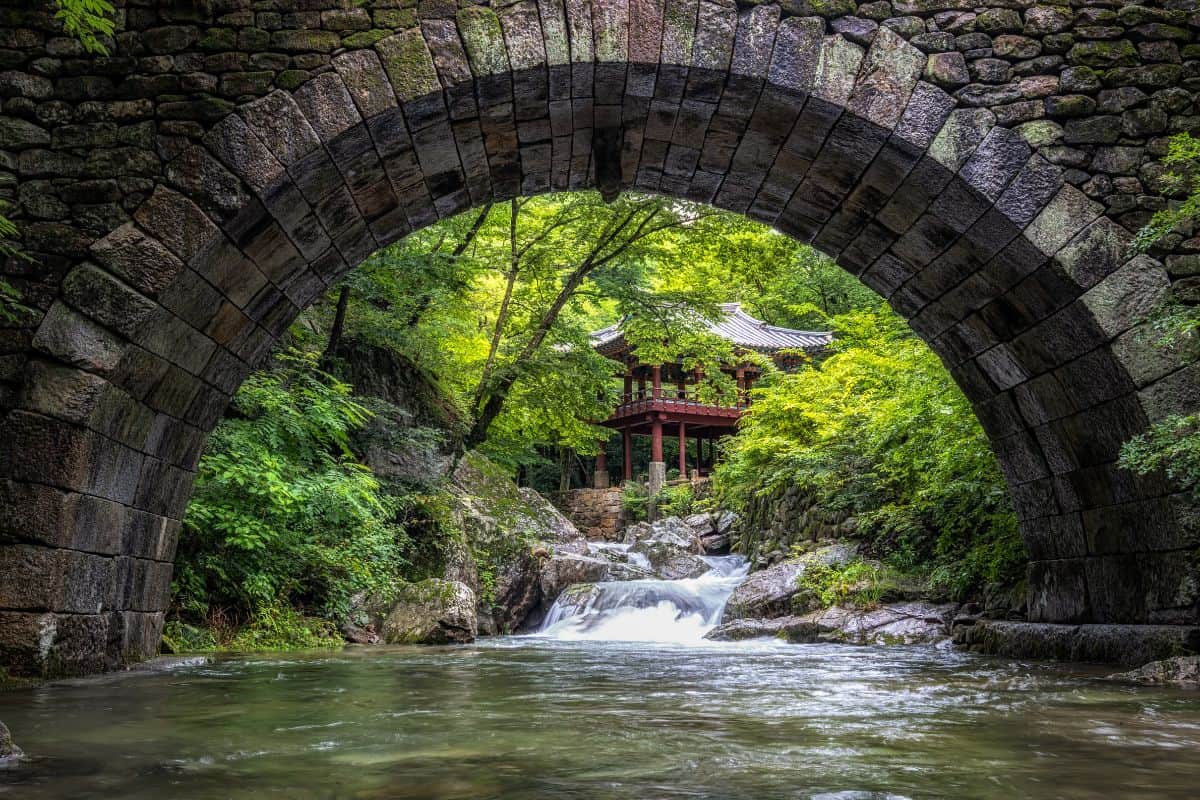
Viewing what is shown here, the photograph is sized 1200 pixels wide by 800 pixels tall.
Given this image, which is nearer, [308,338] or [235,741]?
[235,741]

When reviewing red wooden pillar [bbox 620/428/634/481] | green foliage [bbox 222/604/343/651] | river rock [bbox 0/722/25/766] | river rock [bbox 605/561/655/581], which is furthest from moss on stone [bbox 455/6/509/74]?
red wooden pillar [bbox 620/428/634/481]

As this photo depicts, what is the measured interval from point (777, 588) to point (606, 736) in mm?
9057

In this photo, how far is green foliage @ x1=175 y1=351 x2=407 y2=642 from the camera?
8.20 meters

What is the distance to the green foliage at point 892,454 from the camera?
8.61 metres

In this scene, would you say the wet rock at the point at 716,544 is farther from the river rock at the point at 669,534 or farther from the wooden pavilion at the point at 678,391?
the wooden pavilion at the point at 678,391

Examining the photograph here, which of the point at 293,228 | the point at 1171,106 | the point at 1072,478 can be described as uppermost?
the point at 1171,106

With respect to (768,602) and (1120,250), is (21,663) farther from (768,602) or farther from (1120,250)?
(768,602)

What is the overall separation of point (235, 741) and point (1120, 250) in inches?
194

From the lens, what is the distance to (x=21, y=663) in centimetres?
464

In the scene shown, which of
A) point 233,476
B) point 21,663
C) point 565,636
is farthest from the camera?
point 565,636

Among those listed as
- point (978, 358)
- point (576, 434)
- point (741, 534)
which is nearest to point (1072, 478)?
point (978, 358)

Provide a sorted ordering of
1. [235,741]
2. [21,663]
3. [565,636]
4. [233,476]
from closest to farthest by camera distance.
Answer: [235,741]
[21,663]
[233,476]
[565,636]

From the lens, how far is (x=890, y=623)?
376 inches

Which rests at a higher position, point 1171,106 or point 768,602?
point 1171,106
